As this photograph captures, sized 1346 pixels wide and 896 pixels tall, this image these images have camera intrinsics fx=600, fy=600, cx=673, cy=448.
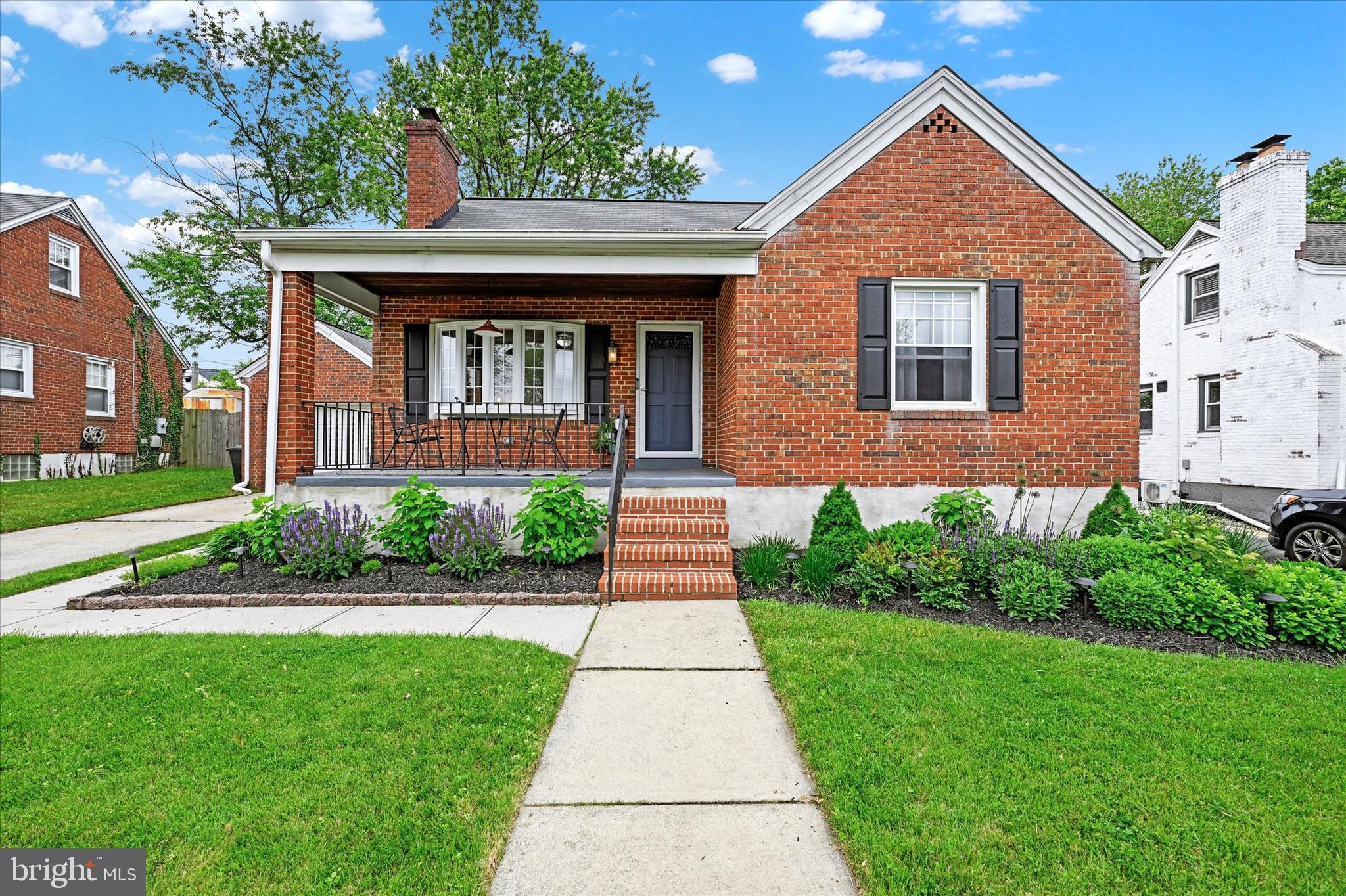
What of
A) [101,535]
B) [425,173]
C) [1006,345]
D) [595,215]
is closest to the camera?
[1006,345]

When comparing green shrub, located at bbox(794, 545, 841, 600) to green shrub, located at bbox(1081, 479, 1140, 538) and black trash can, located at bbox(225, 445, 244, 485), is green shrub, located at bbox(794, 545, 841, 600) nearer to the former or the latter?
green shrub, located at bbox(1081, 479, 1140, 538)

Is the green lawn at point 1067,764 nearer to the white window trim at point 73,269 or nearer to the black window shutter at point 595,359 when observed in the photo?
the black window shutter at point 595,359

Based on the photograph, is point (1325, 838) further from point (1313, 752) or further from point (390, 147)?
point (390, 147)

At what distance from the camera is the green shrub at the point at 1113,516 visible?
6211 millimetres

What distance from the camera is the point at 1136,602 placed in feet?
15.3

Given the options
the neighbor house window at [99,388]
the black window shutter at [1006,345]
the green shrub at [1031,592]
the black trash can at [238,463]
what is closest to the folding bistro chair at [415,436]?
the green shrub at [1031,592]

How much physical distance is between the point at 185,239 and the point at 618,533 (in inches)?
880

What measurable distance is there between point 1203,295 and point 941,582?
1343cm

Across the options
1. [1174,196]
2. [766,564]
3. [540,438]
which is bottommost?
[766,564]

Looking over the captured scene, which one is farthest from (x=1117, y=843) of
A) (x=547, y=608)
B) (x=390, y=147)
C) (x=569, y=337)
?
(x=390, y=147)

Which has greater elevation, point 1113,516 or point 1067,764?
point 1113,516

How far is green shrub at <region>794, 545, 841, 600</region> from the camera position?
5.26 metres

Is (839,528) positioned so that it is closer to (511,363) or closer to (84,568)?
(511,363)

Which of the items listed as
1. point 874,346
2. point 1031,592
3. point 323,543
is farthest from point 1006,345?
point 323,543
